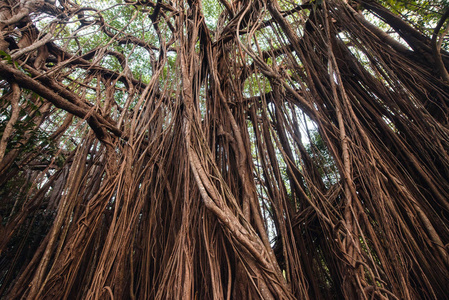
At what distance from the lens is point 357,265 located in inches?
34.6

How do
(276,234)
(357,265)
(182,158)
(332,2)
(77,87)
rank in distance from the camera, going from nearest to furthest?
(357,265), (182,158), (276,234), (332,2), (77,87)

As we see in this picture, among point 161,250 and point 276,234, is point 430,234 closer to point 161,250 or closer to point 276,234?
point 276,234

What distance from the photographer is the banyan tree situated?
102 cm

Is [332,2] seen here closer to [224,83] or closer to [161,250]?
[224,83]

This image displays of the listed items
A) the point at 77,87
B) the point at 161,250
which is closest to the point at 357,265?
the point at 161,250

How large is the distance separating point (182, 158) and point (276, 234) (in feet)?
3.00

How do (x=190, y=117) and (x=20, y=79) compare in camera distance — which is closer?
(x=20, y=79)

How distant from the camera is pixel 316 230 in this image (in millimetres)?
1572

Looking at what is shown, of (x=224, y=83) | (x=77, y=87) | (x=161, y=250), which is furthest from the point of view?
(x=77, y=87)

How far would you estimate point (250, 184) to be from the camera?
4.64ft

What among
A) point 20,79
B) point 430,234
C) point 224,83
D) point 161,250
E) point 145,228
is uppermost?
point 224,83

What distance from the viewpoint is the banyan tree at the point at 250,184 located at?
1019mm

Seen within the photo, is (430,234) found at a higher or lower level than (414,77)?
lower

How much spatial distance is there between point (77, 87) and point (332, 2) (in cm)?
254
